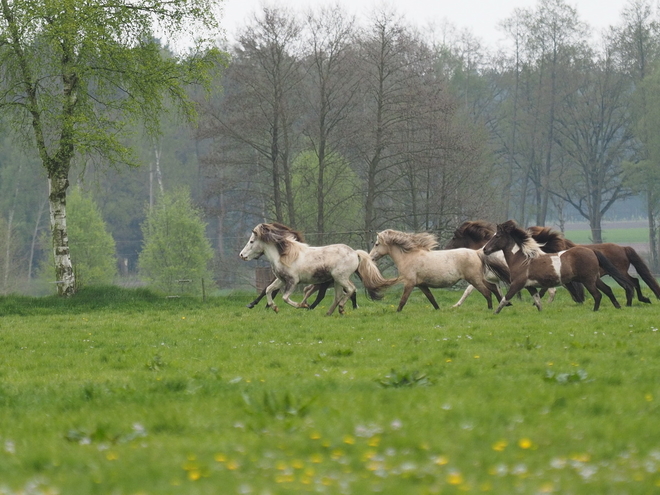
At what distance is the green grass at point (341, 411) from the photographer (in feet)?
17.3

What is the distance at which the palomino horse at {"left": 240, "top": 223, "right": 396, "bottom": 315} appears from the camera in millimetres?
19156

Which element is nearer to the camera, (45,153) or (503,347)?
(503,347)

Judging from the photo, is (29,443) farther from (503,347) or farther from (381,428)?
(503,347)

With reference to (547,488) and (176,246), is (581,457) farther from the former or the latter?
(176,246)

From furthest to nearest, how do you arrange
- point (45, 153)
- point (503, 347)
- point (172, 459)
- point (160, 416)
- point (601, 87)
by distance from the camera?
1. point (601, 87)
2. point (45, 153)
3. point (503, 347)
4. point (160, 416)
5. point (172, 459)

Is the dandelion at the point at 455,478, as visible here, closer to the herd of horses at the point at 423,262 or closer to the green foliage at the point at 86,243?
the herd of horses at the point at 423,262

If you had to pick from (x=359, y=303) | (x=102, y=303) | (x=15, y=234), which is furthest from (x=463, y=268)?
(x=15, y=234)

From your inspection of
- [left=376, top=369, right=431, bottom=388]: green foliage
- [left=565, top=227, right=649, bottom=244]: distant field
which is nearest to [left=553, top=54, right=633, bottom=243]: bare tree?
[left=565, top=227, right=649, bottom=244]: distant field

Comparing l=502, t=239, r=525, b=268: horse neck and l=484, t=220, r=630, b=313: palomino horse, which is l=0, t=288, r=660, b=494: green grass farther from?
l=502, t=239, r=525, b=268: horse neck

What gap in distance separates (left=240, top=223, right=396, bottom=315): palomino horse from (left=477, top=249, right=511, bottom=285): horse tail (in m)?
2.20

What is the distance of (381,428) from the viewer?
6.46 m

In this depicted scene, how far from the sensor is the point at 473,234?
21281mm

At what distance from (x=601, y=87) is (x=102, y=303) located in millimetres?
51227

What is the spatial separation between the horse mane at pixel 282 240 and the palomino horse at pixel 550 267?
183 inches
